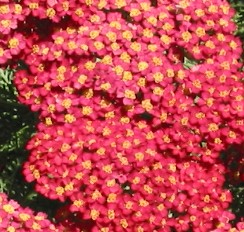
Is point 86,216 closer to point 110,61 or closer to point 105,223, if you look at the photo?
point 105,223

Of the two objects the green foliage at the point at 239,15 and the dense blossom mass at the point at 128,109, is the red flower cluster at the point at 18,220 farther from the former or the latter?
the green foliage at the point at 239,15

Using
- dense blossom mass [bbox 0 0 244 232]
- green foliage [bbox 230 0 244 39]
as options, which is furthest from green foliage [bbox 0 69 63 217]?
green foliage [bbox 230 0 244 39]

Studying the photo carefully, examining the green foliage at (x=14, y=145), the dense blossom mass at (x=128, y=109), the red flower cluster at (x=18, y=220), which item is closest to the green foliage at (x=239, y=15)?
the dense blossom mass at (x=128, y=109)

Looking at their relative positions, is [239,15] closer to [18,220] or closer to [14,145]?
[14,145]

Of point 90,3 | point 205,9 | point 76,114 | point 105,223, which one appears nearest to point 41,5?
point 90,3

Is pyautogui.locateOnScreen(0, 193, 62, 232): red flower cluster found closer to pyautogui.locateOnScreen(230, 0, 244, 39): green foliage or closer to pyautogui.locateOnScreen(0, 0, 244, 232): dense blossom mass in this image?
pyautogui.locateOnScreen(0, 0, 244, 232): dense blossom mass

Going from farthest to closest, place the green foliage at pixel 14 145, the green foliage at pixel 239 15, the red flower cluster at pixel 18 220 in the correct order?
1. the green foliage at pixel 239 15
2. the green foliage at pixel 14 145
3. the red flower cluster at pixel 18 220
